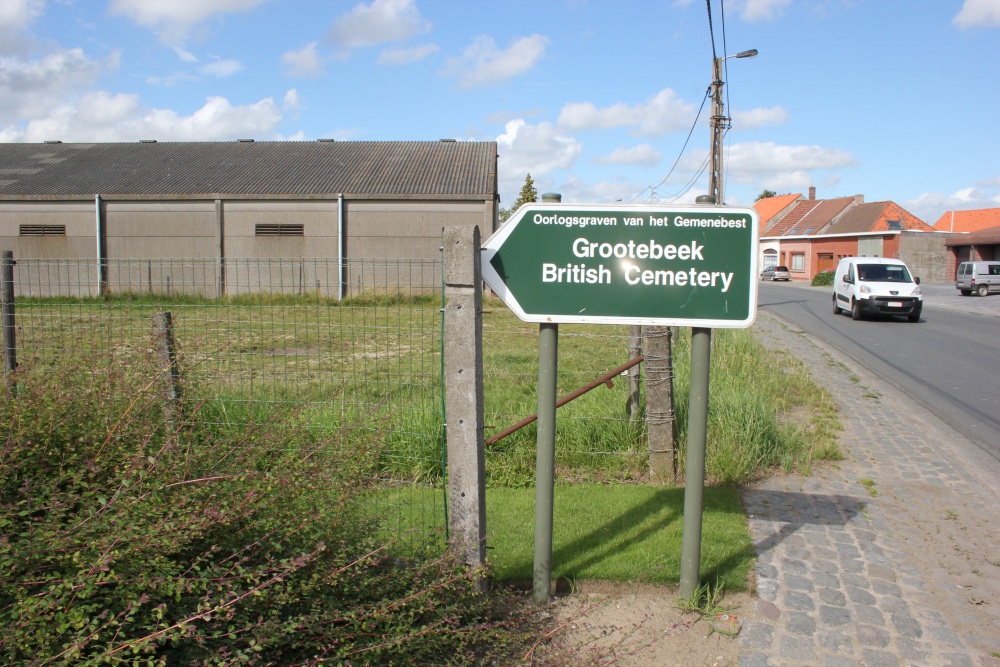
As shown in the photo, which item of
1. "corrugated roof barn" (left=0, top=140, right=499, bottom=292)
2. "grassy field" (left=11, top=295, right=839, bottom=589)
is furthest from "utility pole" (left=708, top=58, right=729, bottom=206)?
"grassy field" (left=11, top=295, right=839, bottom=589)

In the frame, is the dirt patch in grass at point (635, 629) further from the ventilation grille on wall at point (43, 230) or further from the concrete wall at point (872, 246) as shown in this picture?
the concrete wall at point (872, 246)

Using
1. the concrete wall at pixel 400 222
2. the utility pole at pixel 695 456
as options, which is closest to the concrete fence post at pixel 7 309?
the utility pole at pixel 695 456

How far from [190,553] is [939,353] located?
1653 cm

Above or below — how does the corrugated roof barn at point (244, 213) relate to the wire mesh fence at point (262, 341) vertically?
above

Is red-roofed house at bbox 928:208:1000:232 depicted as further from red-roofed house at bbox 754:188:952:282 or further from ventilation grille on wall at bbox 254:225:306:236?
ventilation grille on wall at bbox 254:225:306:236

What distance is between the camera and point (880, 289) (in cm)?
2339

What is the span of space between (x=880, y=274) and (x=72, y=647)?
2603cm

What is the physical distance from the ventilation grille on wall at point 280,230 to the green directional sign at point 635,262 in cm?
2501

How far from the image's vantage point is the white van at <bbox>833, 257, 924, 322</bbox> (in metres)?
23.2

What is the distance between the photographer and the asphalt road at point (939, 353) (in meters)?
9.82

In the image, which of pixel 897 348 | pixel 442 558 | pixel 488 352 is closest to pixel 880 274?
pixel 897 348

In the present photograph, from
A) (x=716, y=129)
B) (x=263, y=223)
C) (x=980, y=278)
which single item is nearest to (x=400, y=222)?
(x=263, y=223)

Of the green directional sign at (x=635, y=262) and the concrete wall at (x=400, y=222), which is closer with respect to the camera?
the green directional sign at (x=635, y=262)

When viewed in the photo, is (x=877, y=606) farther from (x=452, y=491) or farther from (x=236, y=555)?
(x=236, y=555)
